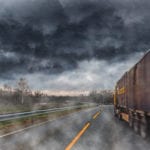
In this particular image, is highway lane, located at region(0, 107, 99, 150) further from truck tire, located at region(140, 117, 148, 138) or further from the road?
truck tire, located at region(140, 117, 148, 138)

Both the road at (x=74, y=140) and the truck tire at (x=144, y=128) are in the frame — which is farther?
the truck tire at (x=144, y=128)

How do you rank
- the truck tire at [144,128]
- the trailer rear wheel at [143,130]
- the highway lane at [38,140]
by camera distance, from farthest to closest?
1. the trailer rear wheel at [143,130]
2. the truck tire at [144,128]
3. the highway lane at [38,140]

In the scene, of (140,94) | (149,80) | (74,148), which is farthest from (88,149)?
(140,94)

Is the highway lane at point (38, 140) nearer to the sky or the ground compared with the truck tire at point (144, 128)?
nearer to the ground

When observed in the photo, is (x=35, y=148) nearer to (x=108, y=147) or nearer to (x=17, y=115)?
(x=108, y=147)

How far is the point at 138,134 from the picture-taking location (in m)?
13.2

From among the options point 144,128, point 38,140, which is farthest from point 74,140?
point 144,128

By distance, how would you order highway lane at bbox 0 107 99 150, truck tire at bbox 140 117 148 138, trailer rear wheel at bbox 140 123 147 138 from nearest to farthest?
highway lane at bbox 0 107 99 150, truck tire at bbox 140 117 148 138, trailer rear wheel at bbox 140 123 147 138

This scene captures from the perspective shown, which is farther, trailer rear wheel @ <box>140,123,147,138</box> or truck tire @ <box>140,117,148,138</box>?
trailer rear wheel @ <box>140,123,147,138</box>

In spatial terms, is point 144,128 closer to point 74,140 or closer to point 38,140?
point 74,140

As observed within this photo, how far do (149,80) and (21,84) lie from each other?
14290 centimetres

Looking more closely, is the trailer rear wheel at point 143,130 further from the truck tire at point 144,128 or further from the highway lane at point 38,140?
the highway lane at point 38,140

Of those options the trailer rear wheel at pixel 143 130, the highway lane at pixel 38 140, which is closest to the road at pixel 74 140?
the highway lane at pixel 38 140

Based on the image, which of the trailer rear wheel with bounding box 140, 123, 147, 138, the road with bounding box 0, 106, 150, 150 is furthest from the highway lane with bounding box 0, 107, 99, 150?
the trailer rear wheel with bounding box 140, 123, 147, 138
